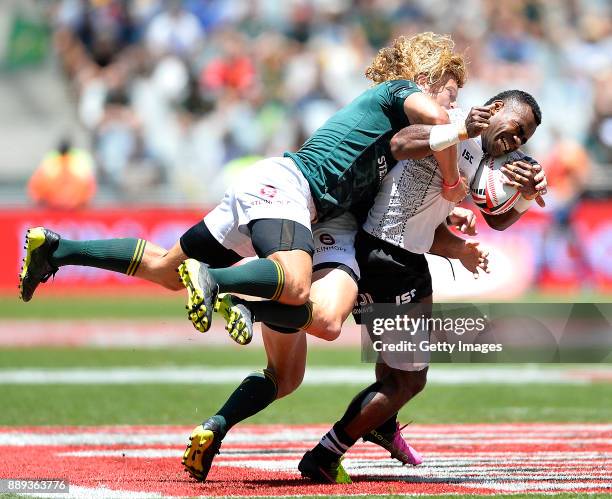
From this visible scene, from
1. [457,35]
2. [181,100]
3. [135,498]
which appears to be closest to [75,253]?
[135,498]

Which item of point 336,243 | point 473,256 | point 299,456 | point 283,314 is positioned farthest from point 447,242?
point 299,456

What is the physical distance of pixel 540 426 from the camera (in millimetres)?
8539

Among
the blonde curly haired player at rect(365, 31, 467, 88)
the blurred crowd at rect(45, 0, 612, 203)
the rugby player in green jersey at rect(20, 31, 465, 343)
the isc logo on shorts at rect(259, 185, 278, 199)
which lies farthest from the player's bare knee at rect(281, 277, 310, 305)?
the blurred crowd at rect(45, 0, 612, 203)

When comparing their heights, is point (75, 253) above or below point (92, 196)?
above

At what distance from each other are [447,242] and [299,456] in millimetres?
1587

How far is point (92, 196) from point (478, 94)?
678cm

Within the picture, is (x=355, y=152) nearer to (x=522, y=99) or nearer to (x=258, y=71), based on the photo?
(x=522, y=99)

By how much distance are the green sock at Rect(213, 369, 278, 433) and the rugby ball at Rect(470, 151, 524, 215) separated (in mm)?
1488

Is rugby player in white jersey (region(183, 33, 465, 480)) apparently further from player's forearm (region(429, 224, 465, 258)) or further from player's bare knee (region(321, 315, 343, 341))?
player's forearm (region(429, 224, 465, 258))

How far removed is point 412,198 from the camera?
20.9ft

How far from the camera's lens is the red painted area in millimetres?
5887

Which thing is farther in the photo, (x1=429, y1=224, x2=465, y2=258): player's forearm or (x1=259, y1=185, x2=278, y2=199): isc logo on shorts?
(x1=429, y1=224, x2=465, y2=258): player's forearm

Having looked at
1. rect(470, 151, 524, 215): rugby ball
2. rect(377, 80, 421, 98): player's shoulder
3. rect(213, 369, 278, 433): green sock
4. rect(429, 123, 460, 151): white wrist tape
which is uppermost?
rect(377, 80, 421, 98): player's shoulder

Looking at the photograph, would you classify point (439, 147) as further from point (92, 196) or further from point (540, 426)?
point (92, 196)
